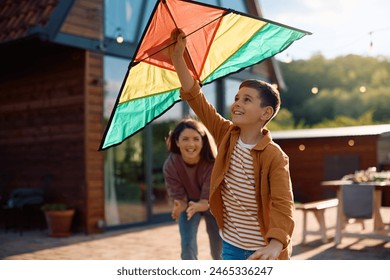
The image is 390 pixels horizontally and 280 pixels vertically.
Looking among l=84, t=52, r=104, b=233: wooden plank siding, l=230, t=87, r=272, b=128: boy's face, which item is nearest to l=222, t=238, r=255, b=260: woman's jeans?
l=230, t=87, r=272, b=128: boy's face

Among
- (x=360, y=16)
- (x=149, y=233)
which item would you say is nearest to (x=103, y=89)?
(x=149, y=233)

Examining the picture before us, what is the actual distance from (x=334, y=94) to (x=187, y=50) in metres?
29.3

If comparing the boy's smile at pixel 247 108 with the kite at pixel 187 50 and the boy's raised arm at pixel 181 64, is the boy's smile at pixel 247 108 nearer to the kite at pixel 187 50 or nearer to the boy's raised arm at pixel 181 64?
the boy's raised arm at pixel 181 64

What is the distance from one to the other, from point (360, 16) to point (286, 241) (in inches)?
119

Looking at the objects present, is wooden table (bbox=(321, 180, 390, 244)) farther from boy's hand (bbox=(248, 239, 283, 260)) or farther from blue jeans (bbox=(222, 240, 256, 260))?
boy's hand (bbox=(248, 239, 283, 260))

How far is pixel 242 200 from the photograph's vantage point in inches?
97.2

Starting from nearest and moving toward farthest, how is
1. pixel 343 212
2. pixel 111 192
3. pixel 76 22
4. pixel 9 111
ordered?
1. pixel 343 212
2. pixel 76 22
3. pixel 111 192
4. pixel 9 111

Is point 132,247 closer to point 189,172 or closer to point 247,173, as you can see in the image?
point 189,172

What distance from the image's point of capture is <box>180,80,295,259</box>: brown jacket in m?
2.19

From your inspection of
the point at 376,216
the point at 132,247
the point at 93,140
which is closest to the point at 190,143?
the point at 132,247

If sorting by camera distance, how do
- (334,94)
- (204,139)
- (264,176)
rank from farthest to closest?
1. (334,94)
2. (204,139)
3. (264,176)

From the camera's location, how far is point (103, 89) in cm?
852
